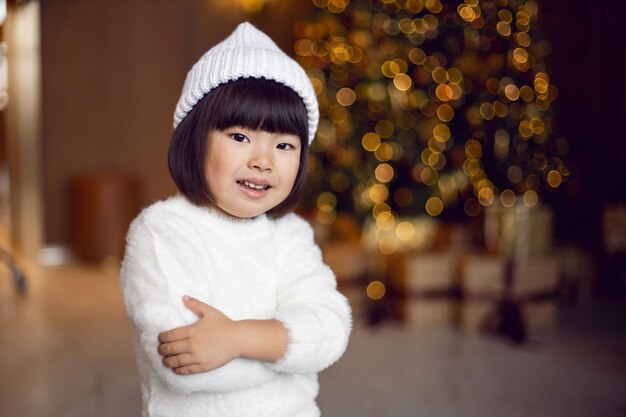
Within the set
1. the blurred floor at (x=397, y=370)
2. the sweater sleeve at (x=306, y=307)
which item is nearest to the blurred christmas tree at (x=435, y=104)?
the blurred floor at (x=397, y=370)

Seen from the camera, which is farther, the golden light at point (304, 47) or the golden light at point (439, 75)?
the golden light at point (304, 47)

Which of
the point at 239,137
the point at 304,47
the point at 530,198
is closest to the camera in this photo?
the point at 239,137

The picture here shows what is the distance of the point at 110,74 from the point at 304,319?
4.17m

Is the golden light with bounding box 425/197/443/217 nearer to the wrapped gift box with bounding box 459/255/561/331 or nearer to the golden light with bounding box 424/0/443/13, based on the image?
the wrapped gift box with bounding box 459/255/561/331

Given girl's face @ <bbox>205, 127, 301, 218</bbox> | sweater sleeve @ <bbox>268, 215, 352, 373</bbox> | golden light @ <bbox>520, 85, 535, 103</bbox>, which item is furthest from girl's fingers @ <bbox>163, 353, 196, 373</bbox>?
golden light @ <bbox>520, 85, 535, 103</bbox>

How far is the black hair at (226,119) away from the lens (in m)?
0.85

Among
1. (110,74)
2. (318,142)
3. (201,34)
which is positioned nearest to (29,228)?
(110,74)

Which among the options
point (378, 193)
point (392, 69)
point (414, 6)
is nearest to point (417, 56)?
point (392, 69)

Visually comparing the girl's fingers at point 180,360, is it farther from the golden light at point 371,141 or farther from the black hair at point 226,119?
the golden light at point 371,141

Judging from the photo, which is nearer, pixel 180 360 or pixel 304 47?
pixel 180 360

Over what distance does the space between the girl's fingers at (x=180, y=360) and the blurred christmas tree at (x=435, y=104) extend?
2.57 m

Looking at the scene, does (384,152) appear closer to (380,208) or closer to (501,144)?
(380,208)

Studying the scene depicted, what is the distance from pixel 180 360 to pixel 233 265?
179 mm

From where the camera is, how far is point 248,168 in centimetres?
85
